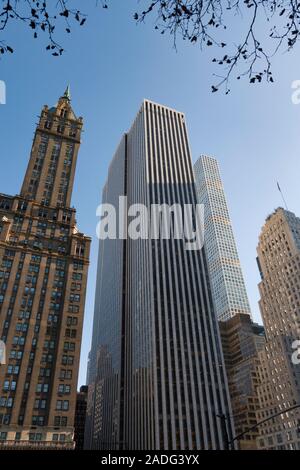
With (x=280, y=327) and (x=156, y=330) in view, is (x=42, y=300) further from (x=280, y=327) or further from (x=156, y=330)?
(x=280, y=327)

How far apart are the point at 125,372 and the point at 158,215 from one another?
58.6m

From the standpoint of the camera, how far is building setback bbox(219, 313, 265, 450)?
134 meters

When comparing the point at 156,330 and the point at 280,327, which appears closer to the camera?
the point at 156,330

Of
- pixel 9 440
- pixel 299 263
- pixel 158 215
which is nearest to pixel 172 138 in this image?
pixel 158 215

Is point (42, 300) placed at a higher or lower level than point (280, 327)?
lower

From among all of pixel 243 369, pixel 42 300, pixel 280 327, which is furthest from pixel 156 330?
pixel 243 369

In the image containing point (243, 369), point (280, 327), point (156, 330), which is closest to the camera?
point (156, 330)

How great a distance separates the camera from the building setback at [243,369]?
13388cm

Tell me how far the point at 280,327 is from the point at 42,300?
3672 inches

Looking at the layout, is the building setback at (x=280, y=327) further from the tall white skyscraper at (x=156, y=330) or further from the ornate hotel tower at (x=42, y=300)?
the ornate hotel tower at (x=42, y=300)

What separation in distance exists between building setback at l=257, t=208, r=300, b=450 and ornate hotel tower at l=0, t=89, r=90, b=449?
2867 inches

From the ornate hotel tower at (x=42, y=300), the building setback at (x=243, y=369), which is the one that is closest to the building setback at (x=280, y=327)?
the building setback at (x=243, y=369)

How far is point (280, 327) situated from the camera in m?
134

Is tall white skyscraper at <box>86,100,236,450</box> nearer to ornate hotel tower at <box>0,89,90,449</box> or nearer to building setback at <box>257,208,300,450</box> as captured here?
building setback at <box>257,208,300,450</box>
